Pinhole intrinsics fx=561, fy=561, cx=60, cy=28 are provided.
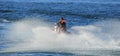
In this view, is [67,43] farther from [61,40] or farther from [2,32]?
[2,32]

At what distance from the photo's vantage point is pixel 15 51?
2923 cm

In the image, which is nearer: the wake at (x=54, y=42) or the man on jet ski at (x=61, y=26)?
the wake at (x=54, y=42)

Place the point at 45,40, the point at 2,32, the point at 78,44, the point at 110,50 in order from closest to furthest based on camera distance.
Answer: the point at 110,50
the point at 78,44
the point at 45,40
the point at 2,32

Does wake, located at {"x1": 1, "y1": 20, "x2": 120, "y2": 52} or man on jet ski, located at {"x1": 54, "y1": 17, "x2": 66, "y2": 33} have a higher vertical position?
man on jet ski, located at {"x1": 54, "y1": 17, "x2": 66, "y2": 33}

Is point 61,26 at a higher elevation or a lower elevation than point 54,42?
higher

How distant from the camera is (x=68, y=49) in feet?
99.1

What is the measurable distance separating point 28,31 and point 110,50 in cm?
1313

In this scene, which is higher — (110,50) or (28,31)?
(28,31)

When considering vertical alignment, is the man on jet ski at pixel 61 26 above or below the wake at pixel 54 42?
above

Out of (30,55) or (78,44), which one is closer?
(30,55)

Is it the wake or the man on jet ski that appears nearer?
the wake

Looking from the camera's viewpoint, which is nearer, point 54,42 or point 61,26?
point 54,42

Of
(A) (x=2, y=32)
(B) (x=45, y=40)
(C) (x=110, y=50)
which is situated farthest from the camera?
(A) (x=2, y=32)

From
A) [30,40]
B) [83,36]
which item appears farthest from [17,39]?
[83,36]
